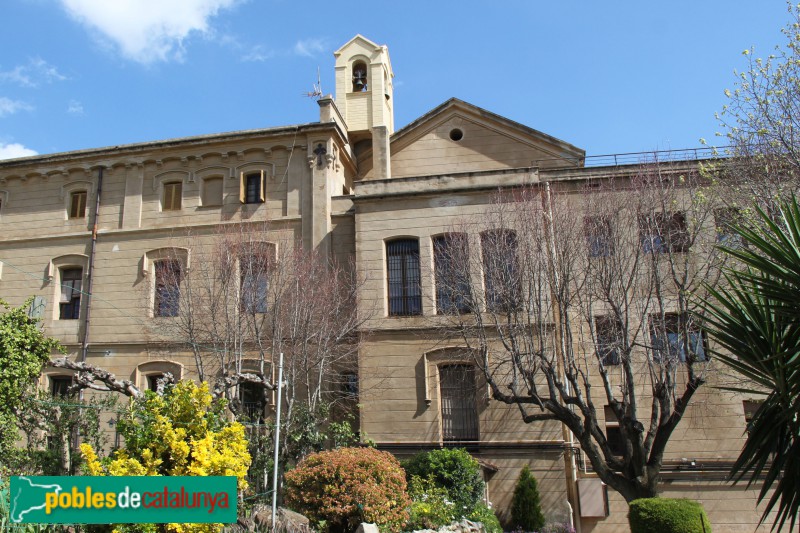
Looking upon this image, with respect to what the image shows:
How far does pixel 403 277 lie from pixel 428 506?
7688 millimetres

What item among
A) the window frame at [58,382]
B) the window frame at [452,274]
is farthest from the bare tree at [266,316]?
the window frame at [58,382]

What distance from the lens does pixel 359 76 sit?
25750 millimetres

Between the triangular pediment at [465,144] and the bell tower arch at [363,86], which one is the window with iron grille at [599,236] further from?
the bell tower arch at [363,86]

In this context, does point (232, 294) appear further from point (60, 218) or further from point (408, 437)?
point (60, 218)

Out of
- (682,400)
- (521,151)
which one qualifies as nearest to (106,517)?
Answer: (682,400)

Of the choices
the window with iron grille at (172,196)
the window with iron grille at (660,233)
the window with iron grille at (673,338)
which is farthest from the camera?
the window with iron grille at (172,196)

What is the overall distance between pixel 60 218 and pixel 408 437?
1446 centimetres

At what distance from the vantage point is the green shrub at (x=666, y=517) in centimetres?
1276

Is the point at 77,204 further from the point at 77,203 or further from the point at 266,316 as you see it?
the point at 266,316

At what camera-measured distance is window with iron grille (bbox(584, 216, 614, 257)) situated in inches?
611

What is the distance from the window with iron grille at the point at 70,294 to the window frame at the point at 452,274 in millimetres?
12259

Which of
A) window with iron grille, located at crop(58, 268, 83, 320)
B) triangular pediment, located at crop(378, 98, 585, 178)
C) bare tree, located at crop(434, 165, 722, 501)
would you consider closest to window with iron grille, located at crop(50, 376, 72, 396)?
window with iron grille, located at crop(58, 268, 83, 320)

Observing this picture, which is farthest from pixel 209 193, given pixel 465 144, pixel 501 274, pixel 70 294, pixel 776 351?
pixel 776 351

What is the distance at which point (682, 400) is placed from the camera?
560 inches
